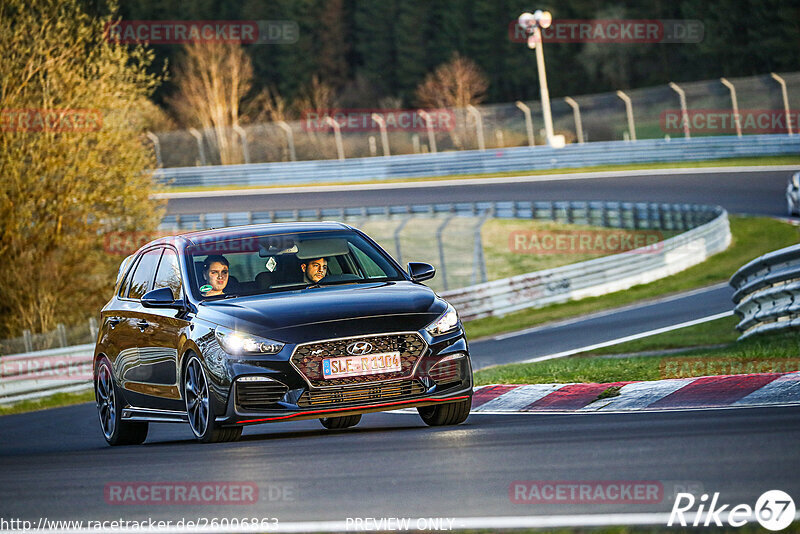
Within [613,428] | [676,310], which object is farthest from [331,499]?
[676,310]

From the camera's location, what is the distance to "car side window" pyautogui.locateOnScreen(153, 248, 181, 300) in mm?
10002

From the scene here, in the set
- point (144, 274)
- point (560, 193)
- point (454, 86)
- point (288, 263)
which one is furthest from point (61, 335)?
point (454, 86)

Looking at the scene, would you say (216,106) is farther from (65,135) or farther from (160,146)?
(65,135)

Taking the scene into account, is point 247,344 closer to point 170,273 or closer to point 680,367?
point 170,273

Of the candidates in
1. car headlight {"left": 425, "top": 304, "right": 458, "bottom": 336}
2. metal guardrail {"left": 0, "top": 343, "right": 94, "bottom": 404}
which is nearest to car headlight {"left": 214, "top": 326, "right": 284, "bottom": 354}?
car headlight {"left": 425, "top": 304, "right": 458, "bottom": 336}

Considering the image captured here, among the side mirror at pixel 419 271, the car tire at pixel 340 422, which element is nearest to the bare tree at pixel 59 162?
the car tire at pixel 340 422

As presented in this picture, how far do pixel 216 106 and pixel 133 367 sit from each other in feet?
222

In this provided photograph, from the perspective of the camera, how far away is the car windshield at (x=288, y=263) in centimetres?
971

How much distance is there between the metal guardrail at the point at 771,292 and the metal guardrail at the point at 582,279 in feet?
40.2

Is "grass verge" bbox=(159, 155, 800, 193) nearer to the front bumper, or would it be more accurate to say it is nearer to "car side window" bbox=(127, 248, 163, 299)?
"car side window" bbox=(127, 248, 163, 299)

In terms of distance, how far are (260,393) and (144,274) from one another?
108 inches

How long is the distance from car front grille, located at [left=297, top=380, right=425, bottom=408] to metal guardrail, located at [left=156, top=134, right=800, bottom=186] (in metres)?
34.0

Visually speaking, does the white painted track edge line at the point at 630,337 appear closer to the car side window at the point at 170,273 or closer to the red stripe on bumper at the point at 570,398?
the red stripe on bumper at the point at 570,398

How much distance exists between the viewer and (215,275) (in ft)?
32.1
